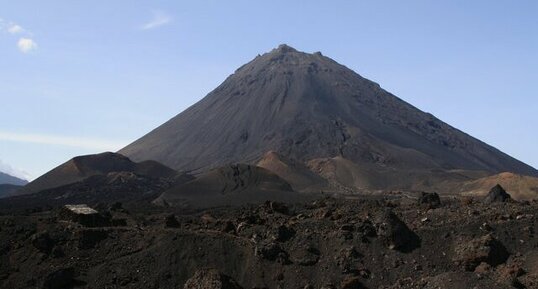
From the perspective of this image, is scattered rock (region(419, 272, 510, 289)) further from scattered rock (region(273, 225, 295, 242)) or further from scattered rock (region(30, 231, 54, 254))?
scattered rock (region(30, 231, 54, 254))

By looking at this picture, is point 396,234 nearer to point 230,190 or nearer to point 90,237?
point 90,237

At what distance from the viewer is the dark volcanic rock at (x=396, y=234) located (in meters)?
20.6

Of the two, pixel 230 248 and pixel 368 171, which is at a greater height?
pixel 368 171

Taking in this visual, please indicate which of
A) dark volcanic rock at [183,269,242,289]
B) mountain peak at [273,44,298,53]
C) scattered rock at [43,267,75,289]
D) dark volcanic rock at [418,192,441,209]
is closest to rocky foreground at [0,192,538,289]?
scattered rock at [43,267,75,289]

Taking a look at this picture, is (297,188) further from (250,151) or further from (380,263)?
(380,263)

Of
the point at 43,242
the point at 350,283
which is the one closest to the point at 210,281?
the point at 350,283

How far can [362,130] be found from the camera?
131 m

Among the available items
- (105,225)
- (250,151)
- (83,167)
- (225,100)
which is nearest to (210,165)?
(250,151)

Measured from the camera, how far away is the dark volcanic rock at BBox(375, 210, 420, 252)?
20.6m

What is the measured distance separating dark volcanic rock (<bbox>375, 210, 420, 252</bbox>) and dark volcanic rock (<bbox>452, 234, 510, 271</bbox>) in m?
1.40

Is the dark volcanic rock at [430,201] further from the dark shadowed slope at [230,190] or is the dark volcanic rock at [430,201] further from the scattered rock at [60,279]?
the dark shadowed slope at [230,190]

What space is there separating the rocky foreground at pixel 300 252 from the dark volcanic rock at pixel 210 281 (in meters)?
1.14

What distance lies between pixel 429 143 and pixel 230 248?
124592 mm

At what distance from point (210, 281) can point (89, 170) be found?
285ft
